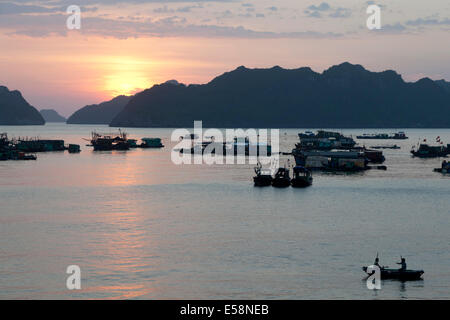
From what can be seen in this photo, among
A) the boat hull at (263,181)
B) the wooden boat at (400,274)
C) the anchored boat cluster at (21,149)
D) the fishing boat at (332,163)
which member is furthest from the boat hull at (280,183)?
the anchored boat cluster at (21,149)

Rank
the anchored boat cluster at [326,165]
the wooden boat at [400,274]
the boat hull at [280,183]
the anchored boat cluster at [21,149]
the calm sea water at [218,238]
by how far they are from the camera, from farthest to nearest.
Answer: the anchored boat cluster at [21,149] < the anchored boat cluster at [326,165] < the boat hull at [280,183] < the wooden boat at [400,274] < the calm sea water at [218,238]

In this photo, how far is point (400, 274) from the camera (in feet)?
124

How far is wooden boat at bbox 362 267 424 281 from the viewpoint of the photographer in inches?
1481

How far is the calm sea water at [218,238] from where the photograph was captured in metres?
36.3

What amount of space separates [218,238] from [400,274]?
18.2 metres

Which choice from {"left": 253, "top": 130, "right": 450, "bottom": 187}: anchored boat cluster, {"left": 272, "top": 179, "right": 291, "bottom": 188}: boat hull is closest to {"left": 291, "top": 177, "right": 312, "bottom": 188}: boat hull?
{"left": 253, "top": 130, "right": 450, "bottom": 187}: anchored boat cluster

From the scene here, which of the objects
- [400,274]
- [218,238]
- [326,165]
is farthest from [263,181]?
[400,274]

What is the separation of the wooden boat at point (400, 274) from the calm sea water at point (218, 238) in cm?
52

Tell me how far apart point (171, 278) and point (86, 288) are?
515 cm

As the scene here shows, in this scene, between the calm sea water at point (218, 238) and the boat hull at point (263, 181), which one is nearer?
the calm sea water at point (218, 238)

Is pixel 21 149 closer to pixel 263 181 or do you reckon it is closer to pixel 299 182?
pixel 263 181

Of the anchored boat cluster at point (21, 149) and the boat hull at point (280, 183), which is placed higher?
the anchored boat cluster at point (21, 149)

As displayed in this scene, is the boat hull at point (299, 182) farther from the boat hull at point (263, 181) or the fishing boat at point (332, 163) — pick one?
the fishing boat at point (332, 163)
